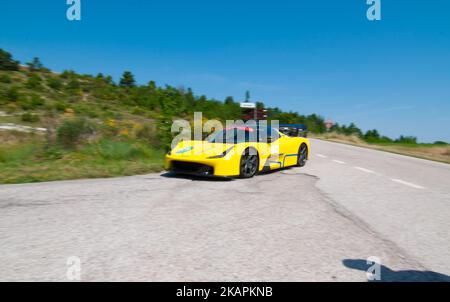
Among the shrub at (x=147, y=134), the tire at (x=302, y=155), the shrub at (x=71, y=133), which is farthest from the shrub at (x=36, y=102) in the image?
the tire at (x=302, y=155)

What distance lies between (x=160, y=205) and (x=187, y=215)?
2.23ft

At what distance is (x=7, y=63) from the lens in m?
52.8

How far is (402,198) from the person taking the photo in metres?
5.80

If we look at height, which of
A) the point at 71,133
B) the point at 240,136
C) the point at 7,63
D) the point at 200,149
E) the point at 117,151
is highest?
the point at 7,63

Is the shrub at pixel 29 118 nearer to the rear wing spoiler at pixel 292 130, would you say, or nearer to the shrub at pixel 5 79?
the rear wing spoiler at pixel 292 130

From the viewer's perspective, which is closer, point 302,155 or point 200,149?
point 200,149

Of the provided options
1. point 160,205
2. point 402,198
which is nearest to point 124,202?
point 160,205

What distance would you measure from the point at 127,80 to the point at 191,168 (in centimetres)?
6507

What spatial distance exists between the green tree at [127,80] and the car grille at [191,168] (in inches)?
2471

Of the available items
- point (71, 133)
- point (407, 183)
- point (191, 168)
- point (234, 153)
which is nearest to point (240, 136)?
point (234, 153)

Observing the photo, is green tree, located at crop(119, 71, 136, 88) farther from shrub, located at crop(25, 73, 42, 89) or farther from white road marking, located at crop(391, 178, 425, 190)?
white road marking, located at crop(391, 178, 425, 190)

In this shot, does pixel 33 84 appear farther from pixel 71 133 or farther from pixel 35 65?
pixel 71 133
